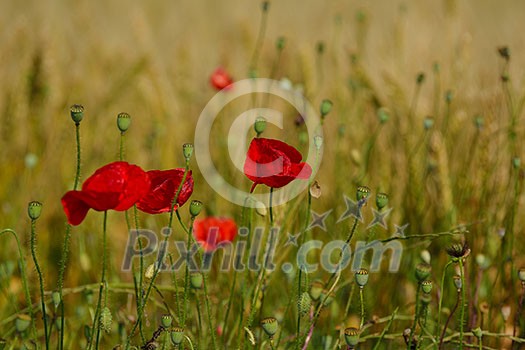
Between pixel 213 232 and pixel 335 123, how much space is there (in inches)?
39.9

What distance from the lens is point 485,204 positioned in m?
1.64

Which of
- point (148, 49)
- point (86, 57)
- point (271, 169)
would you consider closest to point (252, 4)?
point (86, 57)

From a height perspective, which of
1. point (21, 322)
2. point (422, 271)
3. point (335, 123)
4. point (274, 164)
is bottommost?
point (21, 322)

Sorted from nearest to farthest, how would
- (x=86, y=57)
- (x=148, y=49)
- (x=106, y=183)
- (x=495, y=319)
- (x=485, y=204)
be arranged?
(x=106, y=183) → (x=495, y=319) → (x=485, y=204) → (x=148, y=49) → (x=86, y=57)

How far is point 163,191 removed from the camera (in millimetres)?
1021

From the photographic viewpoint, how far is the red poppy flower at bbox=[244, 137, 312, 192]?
990mm

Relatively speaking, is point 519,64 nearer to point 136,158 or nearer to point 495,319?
point 495,319

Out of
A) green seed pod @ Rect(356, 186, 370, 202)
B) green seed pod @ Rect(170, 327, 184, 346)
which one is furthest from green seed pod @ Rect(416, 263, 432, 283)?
green seed pod @ Rect(170, 327, 184, 346)

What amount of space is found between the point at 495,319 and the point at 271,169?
0.71m

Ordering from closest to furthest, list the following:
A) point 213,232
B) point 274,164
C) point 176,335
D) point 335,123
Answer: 1. point 176,335
2. point 274,164
3. point 213,232
4. point 335,123

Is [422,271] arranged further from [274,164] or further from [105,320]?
[105,320]

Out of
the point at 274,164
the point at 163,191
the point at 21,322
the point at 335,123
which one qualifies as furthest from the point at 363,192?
the point at 335,123

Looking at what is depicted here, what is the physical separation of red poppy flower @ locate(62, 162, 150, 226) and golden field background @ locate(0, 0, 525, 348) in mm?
617

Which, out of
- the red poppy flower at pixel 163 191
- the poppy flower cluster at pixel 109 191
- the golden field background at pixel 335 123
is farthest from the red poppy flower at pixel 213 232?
the poppy flower cluster at pixel 109 191
